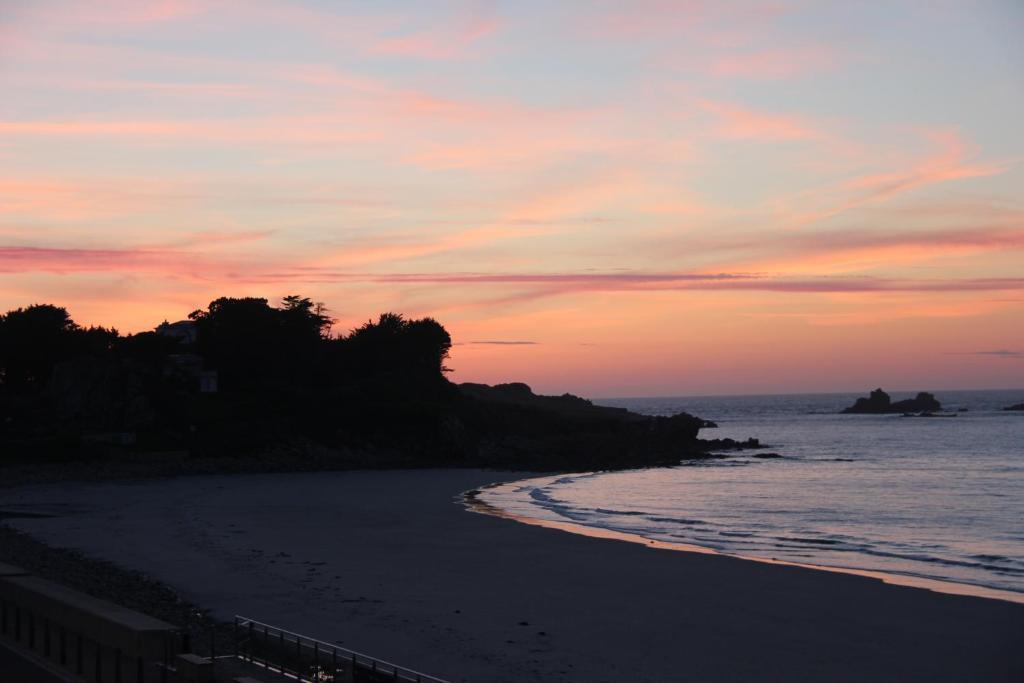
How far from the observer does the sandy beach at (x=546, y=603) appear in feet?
55.5

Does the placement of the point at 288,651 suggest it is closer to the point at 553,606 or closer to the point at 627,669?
the point at 627,669

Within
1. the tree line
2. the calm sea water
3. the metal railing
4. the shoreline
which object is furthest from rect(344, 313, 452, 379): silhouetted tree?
the metal railing

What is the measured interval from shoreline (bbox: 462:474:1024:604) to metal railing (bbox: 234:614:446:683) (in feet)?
47.7

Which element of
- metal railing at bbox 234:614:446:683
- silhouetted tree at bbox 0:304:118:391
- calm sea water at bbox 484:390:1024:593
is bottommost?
calm sea water at bbox 484:390:1024:593

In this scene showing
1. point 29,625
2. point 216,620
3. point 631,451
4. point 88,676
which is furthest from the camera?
point 631,451

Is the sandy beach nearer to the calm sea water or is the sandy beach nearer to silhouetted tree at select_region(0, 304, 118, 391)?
the calm sea water

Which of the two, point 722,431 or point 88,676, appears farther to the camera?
point 722,431

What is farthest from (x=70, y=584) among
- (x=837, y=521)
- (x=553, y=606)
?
(x=837, y=521)

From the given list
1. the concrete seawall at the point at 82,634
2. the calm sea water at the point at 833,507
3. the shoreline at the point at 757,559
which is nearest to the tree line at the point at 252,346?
the calm sea water at the point at 833,507

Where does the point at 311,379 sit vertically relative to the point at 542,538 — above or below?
above

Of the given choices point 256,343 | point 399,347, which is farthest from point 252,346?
point 399,347

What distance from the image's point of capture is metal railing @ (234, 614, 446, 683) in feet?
39.0

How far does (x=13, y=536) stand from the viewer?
96.4 feet

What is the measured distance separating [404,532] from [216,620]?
15489 mm
